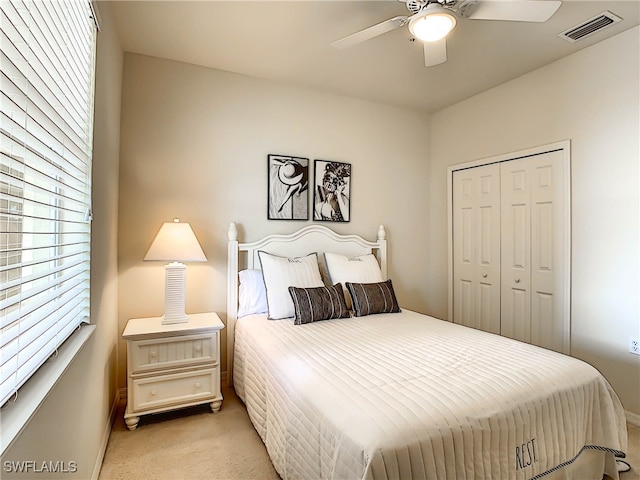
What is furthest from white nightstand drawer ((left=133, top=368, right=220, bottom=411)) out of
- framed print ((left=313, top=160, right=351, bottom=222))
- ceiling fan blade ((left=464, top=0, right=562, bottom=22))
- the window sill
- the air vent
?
the air vent

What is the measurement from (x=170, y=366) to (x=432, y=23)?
257 centimetres

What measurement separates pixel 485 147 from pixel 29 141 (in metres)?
3.52

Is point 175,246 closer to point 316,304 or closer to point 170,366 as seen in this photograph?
point 170,366

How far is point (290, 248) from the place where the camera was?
10.5 ft

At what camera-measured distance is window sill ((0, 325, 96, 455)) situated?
2.59 ft

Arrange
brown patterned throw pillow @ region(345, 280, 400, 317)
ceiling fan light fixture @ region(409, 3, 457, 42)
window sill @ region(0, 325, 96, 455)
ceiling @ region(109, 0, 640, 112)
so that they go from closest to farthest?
window sill @ region(0, 325, 96, 455), ceiling fan light fixture @ region(409, 3, 457, 42), ceiling @ region(109, 0, 640, 112), brown patterned throw pillow @ region(345, 280, 400, 317)

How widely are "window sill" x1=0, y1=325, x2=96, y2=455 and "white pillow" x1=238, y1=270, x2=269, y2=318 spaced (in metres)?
1.52

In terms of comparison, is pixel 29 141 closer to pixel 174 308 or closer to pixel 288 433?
pixel 288 433

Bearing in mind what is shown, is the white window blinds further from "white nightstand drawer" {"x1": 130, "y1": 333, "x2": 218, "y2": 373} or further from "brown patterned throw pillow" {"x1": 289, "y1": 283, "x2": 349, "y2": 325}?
"brown patterned throw pillow" {"x1": 289, "y1": 283, "x2": 349, "y2": 325}

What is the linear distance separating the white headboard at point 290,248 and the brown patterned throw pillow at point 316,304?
21.2 inches

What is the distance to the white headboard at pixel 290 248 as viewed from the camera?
2.94m

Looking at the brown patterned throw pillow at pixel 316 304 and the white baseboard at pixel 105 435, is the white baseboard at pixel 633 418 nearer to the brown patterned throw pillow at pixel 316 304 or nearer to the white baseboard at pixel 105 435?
the brown patterned throw pillow at pixel 316 304

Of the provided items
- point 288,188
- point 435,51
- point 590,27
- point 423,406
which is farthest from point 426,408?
point 590,27

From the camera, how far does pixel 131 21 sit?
232cm
